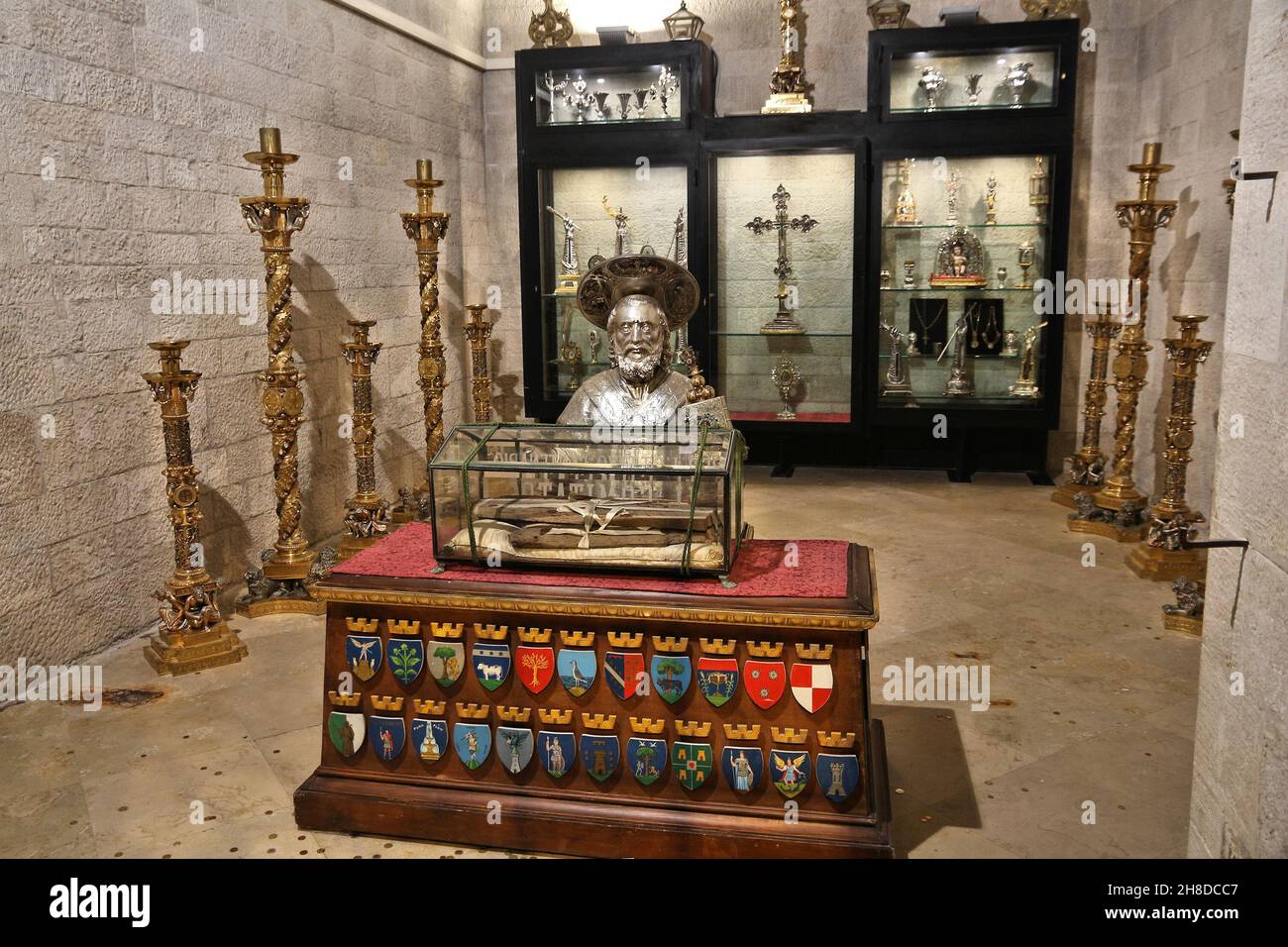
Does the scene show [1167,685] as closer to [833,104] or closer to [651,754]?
[651,754]

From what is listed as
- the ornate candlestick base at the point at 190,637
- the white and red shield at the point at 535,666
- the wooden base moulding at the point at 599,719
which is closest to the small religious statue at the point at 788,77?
the ornate candlestick base at the point at 190,637

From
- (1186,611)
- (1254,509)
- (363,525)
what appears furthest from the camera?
(363,525)

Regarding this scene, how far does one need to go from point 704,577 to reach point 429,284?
13.3ft

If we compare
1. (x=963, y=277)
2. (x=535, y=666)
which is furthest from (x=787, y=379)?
(x=535, y=666)

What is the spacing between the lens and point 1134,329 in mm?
6449

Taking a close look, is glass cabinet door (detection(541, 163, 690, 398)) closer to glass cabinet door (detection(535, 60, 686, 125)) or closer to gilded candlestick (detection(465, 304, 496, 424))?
glass cabinet door (detection(535, 60, 686, 125))

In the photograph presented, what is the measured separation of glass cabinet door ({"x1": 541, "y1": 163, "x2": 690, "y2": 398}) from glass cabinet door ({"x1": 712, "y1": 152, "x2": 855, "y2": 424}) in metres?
0.41

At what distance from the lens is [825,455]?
8.78 meters

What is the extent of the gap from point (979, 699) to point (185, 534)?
353cm

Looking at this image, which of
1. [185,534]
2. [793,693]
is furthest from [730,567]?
[185,534]

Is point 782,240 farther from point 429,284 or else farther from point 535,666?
point 535,666

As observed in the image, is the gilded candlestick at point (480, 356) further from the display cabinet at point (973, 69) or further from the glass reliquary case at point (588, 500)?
the glass reliquary case at point (588, 500)

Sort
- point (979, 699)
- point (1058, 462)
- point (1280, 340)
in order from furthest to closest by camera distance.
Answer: point (1058, 462) < point (979, 699) < point (1280, 340)

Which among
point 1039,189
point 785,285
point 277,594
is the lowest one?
point 277,594
